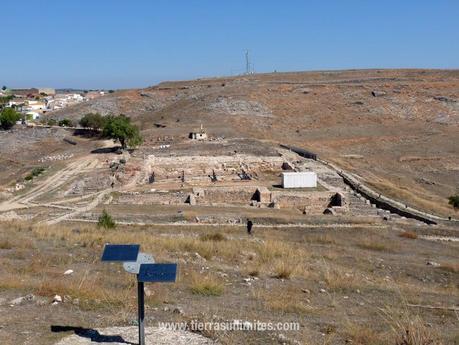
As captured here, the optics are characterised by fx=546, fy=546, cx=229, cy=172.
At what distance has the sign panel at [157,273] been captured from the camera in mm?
4840

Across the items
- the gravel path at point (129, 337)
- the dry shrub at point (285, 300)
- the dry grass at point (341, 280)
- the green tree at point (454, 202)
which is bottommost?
the green tree at point (454, 202)

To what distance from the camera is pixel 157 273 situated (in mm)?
4922

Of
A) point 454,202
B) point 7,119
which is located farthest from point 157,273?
point 7,119

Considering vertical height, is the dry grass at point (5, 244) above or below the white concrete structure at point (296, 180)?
above

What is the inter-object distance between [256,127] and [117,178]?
22.1 meters

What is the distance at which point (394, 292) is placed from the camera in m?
8.28

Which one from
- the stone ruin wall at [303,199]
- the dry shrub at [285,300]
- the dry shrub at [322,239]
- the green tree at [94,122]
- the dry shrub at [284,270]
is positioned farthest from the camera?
the green tree at [94,122]

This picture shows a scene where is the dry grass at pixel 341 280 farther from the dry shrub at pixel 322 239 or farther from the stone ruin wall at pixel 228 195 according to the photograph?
the stone ruin wall at pixel 228 195

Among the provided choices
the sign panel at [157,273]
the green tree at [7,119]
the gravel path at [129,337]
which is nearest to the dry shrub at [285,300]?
the gravel path at [129,337]

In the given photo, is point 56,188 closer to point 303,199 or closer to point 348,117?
point 303,199

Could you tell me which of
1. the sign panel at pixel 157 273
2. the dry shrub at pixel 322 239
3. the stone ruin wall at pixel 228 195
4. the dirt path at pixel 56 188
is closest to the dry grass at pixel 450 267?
the dry shrub at pixel 322 239

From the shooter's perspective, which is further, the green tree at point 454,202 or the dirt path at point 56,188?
the green tree at point 454,202

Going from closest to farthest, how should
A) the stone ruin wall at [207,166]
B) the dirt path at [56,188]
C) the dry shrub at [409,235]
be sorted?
the dry shrub at [409,235], the dirt path at [56,188], the stone ruin wall at [207,166]

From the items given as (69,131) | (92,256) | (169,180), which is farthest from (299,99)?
(92,256)
